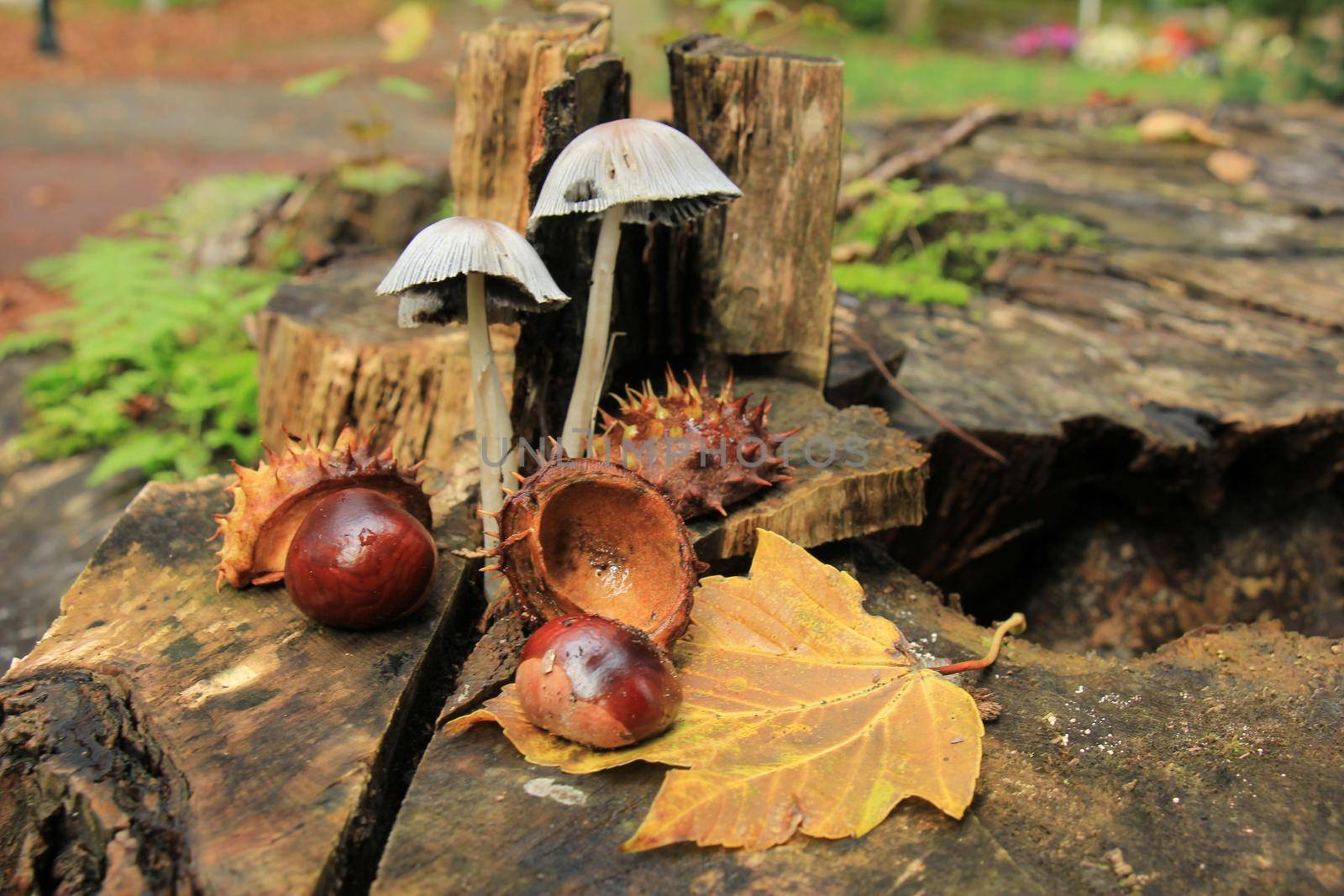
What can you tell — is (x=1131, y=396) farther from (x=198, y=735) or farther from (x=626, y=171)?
(x=198, y=735)

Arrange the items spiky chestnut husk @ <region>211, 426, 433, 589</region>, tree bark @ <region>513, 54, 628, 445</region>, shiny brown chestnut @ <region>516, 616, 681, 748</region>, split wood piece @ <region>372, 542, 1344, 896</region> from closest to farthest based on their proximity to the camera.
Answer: split wood piece @ <region>372, 542, 1344, 896</region>, shiny brown chestnut @ <region>516, 616, 681, 748</region>, spiky chestnut husk @ <region>211, 426, 433, 589</region>, tree bark @ <region>513, 54, 628, 445</region>

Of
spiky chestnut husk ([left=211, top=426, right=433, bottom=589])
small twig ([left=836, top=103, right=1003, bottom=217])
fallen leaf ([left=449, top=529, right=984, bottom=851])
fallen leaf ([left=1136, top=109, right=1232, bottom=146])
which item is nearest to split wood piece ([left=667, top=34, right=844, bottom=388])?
fallen leaf ([left=449, top=529, right=984, bottom=851])

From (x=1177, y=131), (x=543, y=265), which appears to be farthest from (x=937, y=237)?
(x=543, y=265)

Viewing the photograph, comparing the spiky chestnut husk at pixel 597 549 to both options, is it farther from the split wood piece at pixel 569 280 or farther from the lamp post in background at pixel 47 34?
the lamp post in background at pixel 47 34

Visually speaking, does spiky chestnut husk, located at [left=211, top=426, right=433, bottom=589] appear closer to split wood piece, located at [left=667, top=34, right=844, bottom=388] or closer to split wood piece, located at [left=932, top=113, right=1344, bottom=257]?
split wood piece, located at [left=667, top=34, right=844, bottom=388]

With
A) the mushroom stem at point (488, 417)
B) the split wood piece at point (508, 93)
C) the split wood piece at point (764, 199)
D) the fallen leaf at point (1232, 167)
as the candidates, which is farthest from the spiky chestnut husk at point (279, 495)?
the fallen leaf at point (1232, 167)
